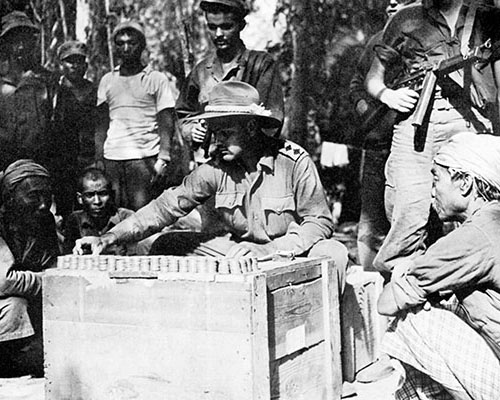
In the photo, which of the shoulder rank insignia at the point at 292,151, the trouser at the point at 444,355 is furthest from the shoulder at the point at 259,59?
the trouser at the point at 444,355

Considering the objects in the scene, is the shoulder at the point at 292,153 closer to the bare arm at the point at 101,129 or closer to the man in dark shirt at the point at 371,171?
the man in dark shirt at the point at 371,171

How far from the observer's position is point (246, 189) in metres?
4.72

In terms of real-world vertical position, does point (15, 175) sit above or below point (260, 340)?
above

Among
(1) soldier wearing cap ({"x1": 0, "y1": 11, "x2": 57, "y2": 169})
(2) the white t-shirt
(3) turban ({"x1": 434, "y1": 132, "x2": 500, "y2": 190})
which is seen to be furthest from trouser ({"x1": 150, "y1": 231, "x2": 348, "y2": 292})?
(1) soldier wearing cap ({"x1": 0, "y1": 11, "x2": 57, "y2": 169})

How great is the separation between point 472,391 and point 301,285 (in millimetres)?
1049

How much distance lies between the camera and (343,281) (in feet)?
14.4

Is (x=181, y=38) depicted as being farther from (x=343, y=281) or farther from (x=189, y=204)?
(x=343, y=281)

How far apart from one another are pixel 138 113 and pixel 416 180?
3.17 meters

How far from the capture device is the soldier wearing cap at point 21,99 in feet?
22.6

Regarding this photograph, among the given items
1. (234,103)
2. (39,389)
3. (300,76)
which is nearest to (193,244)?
(234,103)

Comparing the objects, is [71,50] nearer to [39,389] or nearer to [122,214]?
[122,214]

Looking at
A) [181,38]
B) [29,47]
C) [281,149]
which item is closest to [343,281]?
[281,149]

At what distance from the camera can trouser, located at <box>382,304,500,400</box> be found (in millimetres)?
3064

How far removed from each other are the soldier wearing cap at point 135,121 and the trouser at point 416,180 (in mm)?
2753
